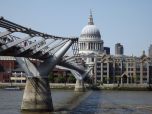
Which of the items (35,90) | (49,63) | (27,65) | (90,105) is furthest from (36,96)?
(90,105)

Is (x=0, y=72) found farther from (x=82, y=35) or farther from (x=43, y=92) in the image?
(x=43, y=92)

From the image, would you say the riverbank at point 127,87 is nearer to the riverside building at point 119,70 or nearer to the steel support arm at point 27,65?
the riverside building at point 119,70

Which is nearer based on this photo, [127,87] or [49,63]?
[49,63]

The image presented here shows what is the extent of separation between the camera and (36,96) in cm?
4578

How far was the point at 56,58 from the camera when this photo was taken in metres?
49.3

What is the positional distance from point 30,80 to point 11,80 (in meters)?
103

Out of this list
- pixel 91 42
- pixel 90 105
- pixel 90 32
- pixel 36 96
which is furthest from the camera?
pixel 90 32

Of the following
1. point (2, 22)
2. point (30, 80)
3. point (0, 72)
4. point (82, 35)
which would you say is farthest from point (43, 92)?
point (82, 35)

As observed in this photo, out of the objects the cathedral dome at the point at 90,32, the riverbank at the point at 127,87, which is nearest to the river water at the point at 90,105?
the riverbank at the point at 127,87

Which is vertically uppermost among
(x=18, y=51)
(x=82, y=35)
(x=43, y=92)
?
(x=82, y=35)

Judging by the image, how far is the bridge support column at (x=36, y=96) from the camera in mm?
45625

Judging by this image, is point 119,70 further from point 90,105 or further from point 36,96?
point 36,96

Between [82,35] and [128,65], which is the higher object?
[82,35]

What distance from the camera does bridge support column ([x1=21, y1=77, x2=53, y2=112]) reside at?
45.6 m
